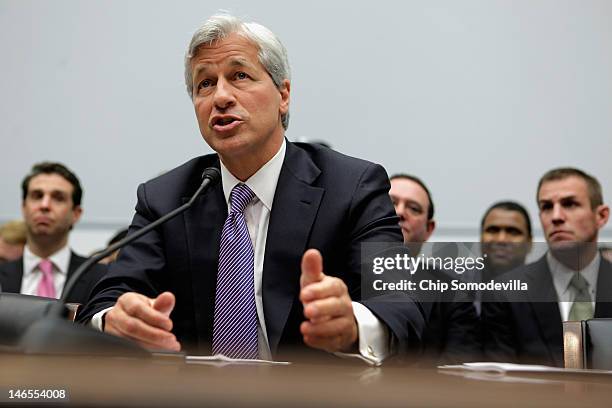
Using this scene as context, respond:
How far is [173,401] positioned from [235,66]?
129cm

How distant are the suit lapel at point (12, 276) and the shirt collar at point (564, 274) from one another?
2.42m

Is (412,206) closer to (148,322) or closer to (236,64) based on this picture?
(236,64)

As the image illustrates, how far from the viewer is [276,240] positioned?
179 cm

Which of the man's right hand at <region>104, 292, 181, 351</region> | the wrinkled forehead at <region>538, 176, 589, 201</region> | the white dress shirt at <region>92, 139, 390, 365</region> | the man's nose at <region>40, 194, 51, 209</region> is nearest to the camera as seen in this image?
the man's right hand at <region>104, 292, 181, 351</region>

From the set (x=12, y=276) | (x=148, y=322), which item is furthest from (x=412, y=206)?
(x=148, y=322)

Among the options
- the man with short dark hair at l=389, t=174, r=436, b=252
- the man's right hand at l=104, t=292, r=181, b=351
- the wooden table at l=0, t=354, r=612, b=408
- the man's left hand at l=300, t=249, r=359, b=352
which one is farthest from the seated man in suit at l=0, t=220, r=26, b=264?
the wooden table at l=0, t=354, r=612, b=408

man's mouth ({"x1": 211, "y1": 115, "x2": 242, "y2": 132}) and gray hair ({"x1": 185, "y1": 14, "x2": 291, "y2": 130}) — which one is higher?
gray hair ({"x1": 185, "y1": 14, "x2": 291, "y2": 130})

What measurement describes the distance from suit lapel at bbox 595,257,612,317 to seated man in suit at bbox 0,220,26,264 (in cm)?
301

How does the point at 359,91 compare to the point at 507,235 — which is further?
the point at 359,91

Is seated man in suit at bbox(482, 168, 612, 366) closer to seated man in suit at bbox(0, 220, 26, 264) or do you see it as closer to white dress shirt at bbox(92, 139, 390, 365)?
white dress shirt at bbox(92, 139, 390, 365)

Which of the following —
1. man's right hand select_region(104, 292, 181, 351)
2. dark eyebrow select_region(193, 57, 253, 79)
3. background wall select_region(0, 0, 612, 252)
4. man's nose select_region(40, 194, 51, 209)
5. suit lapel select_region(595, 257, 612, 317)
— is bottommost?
man's right hand select_region(104, 292, 181, 351)

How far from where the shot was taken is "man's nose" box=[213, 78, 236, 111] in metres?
1.84

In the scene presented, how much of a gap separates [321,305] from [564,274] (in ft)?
6.60

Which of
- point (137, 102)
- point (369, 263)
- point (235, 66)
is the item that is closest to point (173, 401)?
point (369, 263)
